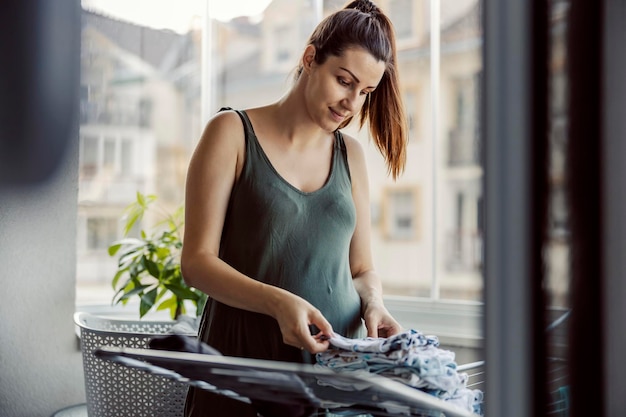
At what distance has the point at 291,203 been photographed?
132 centimetres

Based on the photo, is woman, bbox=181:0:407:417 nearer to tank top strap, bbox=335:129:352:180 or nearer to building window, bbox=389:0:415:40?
tank top strap, bbox=335:129:352:180

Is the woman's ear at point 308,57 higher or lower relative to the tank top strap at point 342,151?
higher

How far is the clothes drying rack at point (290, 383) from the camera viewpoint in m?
0.71

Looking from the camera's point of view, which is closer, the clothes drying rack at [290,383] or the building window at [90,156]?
the clothes drying rack at [290,383]

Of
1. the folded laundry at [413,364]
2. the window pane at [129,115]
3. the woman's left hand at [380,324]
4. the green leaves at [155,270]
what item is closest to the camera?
the folded laundry at [413,364]

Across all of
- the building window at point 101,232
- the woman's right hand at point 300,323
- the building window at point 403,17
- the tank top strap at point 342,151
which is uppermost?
the building window at point 403,17

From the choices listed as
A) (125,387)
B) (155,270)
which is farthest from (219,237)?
(155,270)

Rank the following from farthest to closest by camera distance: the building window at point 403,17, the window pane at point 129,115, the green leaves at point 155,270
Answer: the window pane at point 129,115 < the building window at point 403,17 < the green leaves at point 155,270

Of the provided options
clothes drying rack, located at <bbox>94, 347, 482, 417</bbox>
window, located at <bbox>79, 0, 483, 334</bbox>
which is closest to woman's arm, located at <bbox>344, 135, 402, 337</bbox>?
clothes drying rack, located at <bbox>94, 347, 482, 417</bbox>

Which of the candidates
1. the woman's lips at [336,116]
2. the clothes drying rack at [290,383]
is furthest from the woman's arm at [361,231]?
the clothes drying rack at [290,383]

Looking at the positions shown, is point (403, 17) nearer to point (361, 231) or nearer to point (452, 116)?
point (452, 116)

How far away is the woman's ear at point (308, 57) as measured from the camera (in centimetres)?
136

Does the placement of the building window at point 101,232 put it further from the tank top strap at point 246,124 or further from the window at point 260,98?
the tank top strap at point 246,124

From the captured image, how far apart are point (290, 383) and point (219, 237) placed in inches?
22.1
